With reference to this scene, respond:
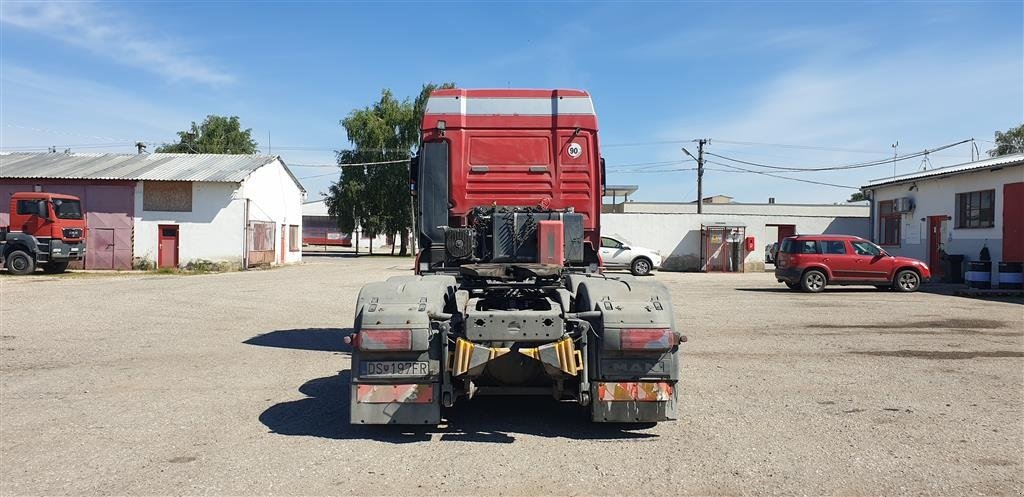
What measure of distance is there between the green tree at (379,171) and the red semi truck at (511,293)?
4629cm

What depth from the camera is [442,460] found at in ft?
16.8

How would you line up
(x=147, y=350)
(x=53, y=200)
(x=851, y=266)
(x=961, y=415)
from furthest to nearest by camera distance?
(x=53, y=200) < (x=851, y=266) < (x=147, y=350) < (x=961, y=415)

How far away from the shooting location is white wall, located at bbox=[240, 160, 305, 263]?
33.3 meters

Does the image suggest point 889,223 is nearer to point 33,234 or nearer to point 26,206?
point 33,234

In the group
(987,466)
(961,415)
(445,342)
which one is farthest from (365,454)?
(961,415)

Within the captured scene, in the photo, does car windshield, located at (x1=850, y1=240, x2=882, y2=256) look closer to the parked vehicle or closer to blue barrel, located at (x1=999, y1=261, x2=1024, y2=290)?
the parked vehicle

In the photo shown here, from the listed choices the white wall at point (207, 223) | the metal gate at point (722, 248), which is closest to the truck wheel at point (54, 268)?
the white wall at point (207, 223)

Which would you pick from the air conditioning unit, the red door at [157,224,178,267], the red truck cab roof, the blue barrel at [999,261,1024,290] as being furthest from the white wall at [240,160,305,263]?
the blue barrel at [999,261,1024,290]

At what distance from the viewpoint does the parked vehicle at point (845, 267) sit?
2019 cm

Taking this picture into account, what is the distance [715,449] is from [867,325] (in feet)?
29.6

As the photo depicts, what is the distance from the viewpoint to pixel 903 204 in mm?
28547

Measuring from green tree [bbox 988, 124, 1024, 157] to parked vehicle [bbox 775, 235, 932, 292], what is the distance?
46.9 m

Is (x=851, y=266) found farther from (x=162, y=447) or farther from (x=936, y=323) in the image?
(x=162, y=447)

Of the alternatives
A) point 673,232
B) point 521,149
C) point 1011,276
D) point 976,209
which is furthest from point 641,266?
point 521,149
